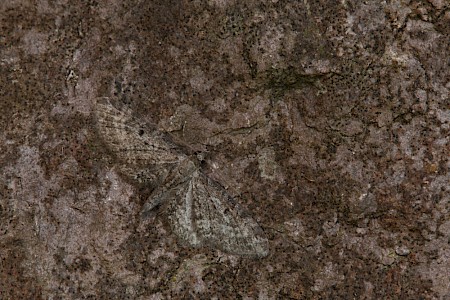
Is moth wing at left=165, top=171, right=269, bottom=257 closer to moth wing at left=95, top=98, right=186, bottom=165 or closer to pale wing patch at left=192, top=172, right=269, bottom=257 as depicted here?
pale wing patch at left=192, top=172, right=269, bottom=257

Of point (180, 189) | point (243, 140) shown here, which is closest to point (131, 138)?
point (180, 189)

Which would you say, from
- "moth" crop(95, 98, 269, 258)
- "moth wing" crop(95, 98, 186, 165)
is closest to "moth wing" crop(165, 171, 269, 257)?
"moth" crop(95, 98, 269, 258)

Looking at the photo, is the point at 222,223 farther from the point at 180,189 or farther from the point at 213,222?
the point at 180,189

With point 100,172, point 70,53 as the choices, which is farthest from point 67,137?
point 70,53

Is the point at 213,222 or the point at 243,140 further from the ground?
the point at 243,140

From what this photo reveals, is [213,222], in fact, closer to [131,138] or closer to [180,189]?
[180,189]

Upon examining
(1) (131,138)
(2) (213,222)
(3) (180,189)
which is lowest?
(2) (213,222)
